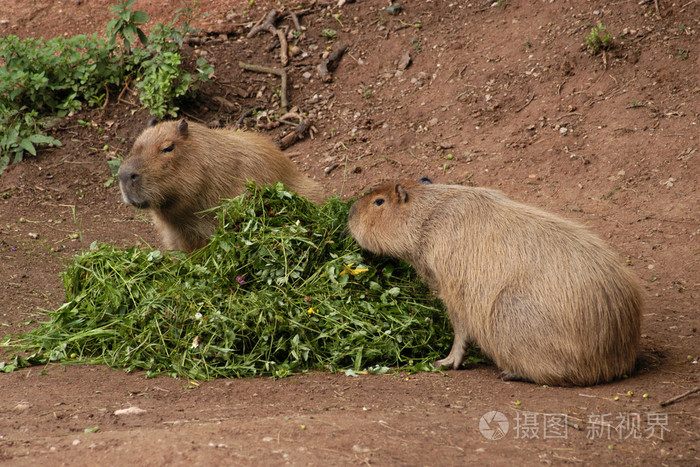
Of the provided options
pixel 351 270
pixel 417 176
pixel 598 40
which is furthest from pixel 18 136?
pixel 598 40

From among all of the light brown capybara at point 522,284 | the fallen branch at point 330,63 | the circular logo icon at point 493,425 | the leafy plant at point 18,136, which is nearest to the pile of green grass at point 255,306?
the light brown capybara at point 522,284

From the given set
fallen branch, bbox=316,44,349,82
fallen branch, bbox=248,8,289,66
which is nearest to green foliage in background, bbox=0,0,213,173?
fallen branch, bbox=248,8,289,66

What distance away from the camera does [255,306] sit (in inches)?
182

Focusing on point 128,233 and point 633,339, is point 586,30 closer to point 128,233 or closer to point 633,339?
point 633,339

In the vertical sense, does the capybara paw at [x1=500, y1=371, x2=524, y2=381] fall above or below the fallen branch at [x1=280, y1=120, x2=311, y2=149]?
below

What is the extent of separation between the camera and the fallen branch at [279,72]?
31.6 feet

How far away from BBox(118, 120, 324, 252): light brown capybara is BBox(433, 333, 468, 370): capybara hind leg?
2114mm

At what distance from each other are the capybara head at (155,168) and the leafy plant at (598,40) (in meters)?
5.20

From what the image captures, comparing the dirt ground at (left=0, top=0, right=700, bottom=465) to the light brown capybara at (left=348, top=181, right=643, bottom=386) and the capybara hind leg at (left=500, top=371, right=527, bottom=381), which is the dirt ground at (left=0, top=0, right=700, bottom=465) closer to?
the capybara hind leg at (left=500, top=371, right=527, bottom=381)

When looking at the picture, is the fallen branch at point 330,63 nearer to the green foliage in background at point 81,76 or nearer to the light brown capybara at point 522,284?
the green foliage in background at point 81,76

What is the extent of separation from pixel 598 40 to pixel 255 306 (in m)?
5.90

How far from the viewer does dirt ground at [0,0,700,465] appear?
3309 millimetres

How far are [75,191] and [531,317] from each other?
20.9ft

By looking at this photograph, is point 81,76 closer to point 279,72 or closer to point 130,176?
point 279,72
